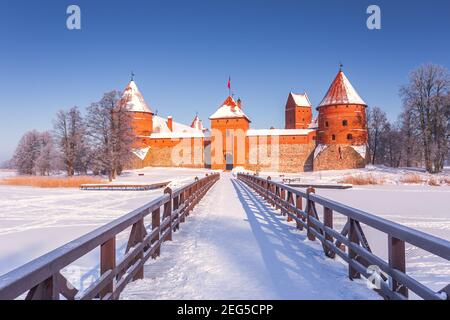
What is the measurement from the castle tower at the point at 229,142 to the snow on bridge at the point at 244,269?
150ft

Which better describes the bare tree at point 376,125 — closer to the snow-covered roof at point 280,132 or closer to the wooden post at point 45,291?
the snow-covered roof at point 280,132

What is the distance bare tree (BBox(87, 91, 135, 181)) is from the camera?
108ft

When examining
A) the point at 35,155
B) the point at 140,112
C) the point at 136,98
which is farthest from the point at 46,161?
the point at 136,98

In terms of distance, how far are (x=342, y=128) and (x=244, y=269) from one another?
45357 millimetres

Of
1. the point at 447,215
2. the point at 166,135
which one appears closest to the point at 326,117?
the point at 166,135

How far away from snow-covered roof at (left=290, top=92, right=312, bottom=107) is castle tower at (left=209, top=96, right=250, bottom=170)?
22.7 metres

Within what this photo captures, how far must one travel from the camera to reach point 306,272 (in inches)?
152

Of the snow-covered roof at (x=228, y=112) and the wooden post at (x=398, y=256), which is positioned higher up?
the snow-covered roof at (x=228, y=112)

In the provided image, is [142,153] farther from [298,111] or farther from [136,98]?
[298,111]

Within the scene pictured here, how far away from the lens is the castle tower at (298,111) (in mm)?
70188

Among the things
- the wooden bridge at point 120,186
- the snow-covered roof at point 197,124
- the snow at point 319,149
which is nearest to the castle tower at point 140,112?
the snow at point 319,149
